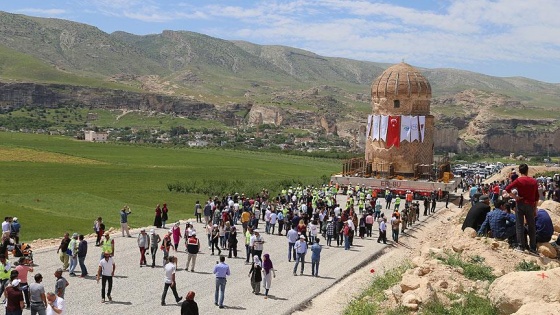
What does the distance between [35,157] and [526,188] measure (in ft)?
203

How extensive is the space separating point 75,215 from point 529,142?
153 m

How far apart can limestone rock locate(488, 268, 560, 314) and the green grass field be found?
19590 millimetres

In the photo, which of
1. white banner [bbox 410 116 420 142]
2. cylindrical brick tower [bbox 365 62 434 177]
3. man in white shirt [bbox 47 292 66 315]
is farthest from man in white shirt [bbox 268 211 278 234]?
white banner [bbox 410 116 420 142]

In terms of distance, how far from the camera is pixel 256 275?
1816cm

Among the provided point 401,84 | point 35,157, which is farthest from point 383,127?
point 35,157

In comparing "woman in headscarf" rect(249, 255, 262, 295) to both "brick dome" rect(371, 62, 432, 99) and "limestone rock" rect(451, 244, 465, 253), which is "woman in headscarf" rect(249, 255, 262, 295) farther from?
"brick dome" rect(371, 62, 432, 99)

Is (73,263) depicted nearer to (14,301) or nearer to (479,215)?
(14,301)

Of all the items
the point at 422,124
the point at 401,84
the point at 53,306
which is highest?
the point at 401,84

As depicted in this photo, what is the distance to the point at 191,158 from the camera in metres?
87.6

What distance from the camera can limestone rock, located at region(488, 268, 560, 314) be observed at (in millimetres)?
11094

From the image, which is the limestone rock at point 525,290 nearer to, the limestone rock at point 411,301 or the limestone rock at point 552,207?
the limestone rock at point 411,301

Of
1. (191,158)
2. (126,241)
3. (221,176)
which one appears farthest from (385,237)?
(191,158)

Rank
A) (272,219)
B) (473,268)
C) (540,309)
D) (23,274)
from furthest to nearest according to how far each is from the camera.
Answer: (272,219), (23,274), (473,268), (540,309)

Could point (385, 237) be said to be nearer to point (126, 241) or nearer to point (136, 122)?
point (126, 241)
